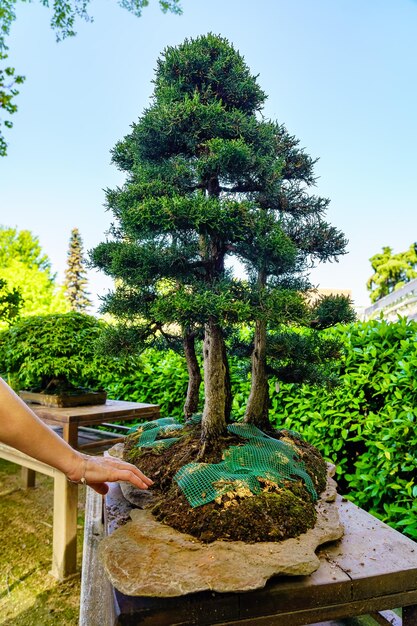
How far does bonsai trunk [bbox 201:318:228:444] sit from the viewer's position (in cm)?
125

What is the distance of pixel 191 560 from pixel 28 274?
844cm

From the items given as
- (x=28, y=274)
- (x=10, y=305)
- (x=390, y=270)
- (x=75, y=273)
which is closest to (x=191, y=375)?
(x=10, y=305)

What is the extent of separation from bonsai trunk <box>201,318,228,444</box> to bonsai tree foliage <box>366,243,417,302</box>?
21.5m

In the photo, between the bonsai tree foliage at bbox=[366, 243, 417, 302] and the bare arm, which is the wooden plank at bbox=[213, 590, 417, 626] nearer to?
the bare arm

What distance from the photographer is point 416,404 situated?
1.64m

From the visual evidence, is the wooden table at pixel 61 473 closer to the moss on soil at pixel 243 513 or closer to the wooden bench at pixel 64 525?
the wooden bench at pixel 64 525

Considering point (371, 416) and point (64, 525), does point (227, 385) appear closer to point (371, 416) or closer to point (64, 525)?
point (371, 416)

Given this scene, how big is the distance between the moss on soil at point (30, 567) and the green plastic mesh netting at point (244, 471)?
144cm

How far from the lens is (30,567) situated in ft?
7.41

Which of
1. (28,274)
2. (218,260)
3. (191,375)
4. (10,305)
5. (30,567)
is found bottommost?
(30,567)

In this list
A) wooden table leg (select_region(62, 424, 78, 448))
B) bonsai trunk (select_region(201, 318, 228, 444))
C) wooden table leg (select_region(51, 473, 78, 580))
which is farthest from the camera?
wooden table leg (select_region(62, 424, 78, 448))

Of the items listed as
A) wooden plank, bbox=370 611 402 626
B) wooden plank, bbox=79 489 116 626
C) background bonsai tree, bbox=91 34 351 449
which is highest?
background bonsai tree, bbox=91 34 351 449

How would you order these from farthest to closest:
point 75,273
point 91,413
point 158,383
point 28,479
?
point 75,273
point 158,383
point 28,479
point 91,413

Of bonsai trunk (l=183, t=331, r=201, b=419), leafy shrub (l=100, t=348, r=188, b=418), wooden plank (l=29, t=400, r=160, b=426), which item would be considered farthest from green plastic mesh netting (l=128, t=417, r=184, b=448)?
leafy shrub (l=100, t=348, r=188, b=418)
